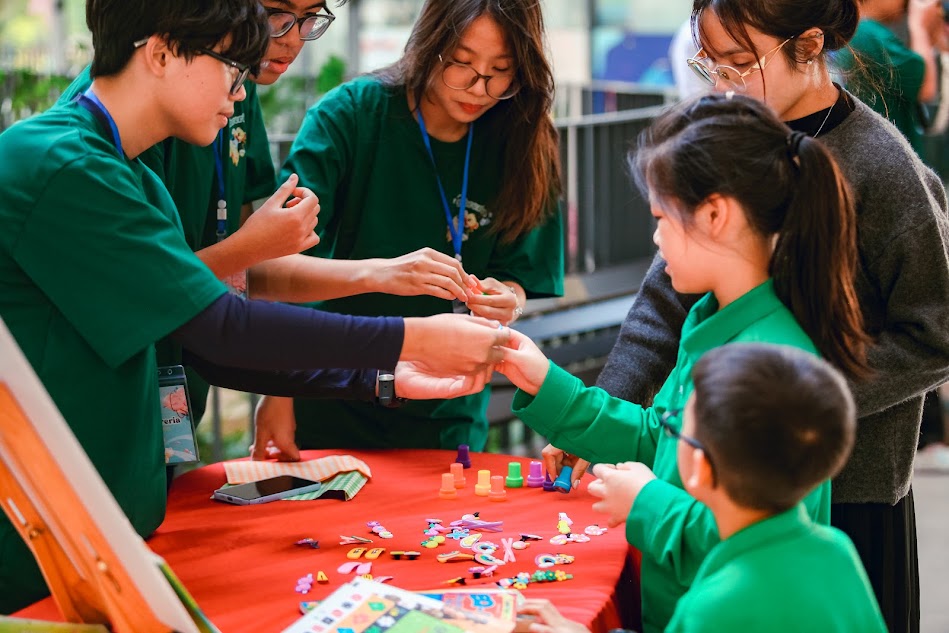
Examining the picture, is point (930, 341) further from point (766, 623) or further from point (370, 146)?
point (370, 146)

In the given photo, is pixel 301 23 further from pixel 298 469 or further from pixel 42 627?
pixel 42 627

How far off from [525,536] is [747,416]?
66 cm

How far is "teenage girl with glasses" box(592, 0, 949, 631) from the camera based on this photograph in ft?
5.99

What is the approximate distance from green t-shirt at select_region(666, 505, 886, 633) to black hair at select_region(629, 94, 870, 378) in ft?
1.31

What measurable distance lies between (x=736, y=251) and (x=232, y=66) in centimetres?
87

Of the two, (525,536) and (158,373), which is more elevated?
(158,373)

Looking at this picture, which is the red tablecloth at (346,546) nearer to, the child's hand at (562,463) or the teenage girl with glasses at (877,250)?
the child's hand at (562,463)

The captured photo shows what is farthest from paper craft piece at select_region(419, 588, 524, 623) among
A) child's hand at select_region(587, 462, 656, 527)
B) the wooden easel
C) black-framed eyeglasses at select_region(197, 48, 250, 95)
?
black-framed eyeglasses at select_region(197, 48, 250, 95)

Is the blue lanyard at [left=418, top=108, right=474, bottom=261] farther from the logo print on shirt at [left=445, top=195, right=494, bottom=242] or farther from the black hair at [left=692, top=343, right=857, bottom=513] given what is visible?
the black hair at [left=692, top=343, right=857, bottom=513]

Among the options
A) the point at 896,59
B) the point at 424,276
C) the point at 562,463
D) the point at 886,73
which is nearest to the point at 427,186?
the point at 424,276

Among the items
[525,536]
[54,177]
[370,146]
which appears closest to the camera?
[54,177]

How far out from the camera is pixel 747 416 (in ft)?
4.43

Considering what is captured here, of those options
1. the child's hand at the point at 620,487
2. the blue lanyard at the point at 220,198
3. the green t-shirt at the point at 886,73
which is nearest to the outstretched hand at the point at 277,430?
the blue lanyard at the point at 220,198

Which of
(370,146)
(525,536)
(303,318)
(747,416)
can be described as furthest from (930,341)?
(370,146)
